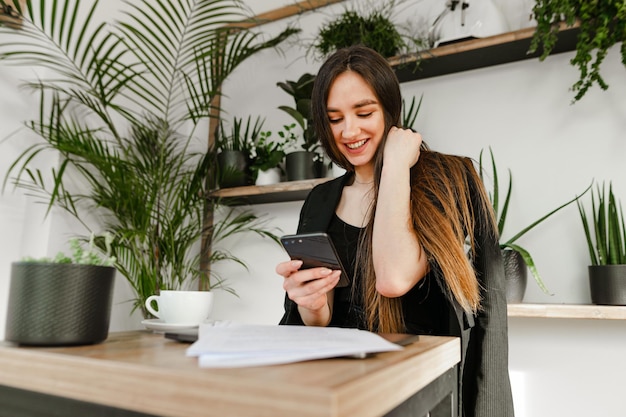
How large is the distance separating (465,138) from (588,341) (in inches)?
36.4

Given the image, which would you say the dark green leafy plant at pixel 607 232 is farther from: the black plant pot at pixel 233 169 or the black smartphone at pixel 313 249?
the black plant pot at pixel 233 169

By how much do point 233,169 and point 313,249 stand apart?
155 cm

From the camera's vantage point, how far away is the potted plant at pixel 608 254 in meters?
1.42

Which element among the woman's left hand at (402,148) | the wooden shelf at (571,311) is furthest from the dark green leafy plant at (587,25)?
the woman's left hand at (402,148)

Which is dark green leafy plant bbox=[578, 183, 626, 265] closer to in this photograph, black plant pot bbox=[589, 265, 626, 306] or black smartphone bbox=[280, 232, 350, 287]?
black plant pot bbox=[589, 265, 626, 306]

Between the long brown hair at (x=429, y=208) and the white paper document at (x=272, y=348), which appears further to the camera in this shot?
the long brown hair at (x=429, y=208)

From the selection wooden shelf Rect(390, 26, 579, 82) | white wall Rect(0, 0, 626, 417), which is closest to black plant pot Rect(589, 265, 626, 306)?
white wall Rect(0, 0, 626, 417)

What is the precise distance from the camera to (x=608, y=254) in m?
1.48

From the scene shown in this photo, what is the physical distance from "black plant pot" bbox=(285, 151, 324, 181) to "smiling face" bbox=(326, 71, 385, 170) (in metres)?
0.88

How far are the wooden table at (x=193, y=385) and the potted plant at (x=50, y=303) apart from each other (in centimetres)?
2

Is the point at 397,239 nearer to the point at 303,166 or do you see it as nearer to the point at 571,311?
the point at 571,311

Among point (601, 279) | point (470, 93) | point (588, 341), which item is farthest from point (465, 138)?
point (588, 341)

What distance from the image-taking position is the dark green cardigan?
0.87m

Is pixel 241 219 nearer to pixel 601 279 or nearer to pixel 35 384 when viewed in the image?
pixel 601 279
